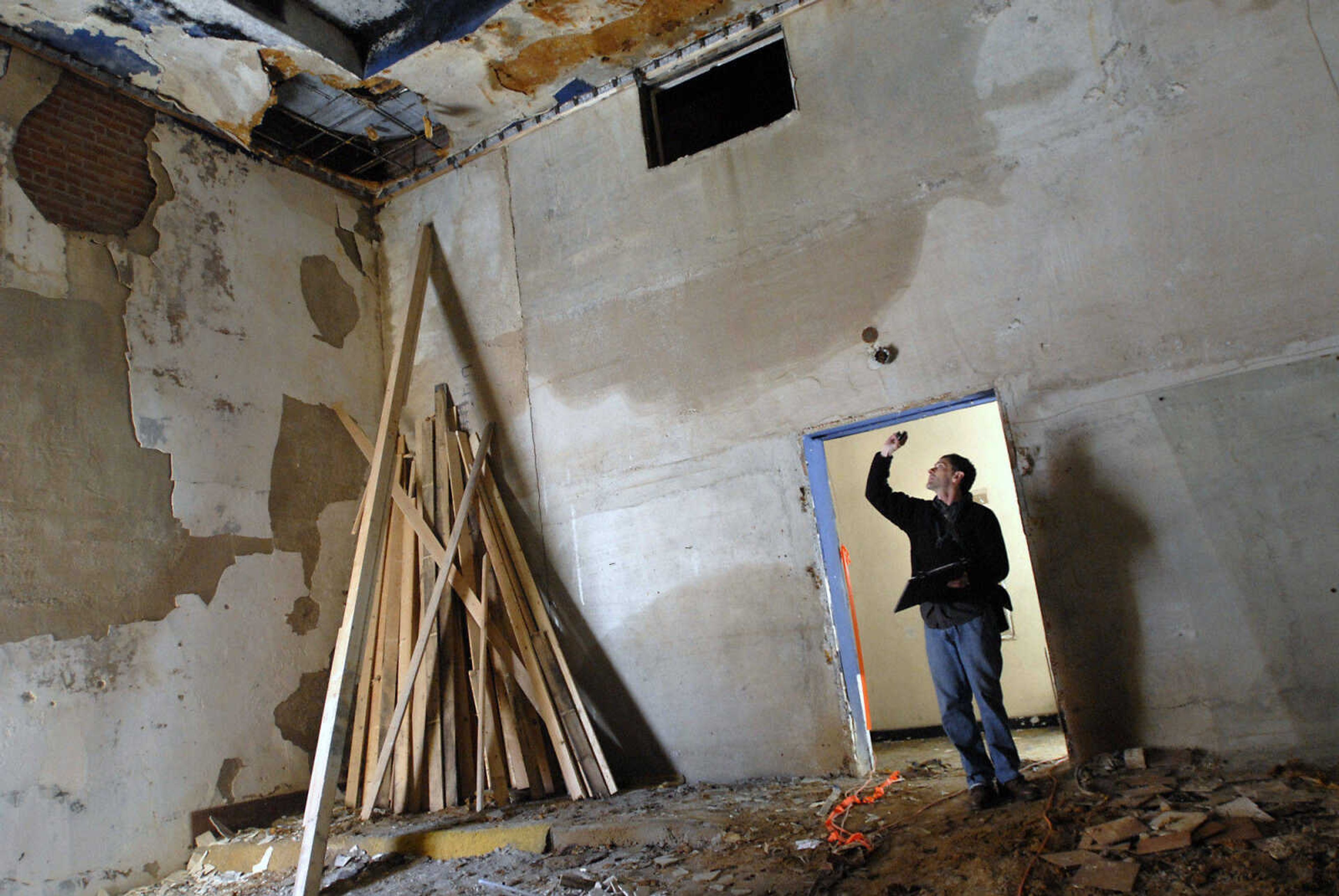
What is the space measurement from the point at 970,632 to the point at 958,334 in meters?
1.39

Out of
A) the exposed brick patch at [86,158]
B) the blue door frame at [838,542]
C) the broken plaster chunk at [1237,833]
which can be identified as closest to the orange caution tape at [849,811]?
the blue door frame at [838,542]

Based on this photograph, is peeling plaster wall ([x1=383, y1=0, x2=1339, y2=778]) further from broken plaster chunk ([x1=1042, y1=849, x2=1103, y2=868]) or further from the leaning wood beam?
broken plaster chunk ([x1=1042, y1=849, x2=1103, y2=868])

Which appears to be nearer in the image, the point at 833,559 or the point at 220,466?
the point at 833,559

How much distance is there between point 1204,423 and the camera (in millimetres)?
3381

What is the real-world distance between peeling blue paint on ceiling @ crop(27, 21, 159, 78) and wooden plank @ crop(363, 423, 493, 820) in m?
2.58

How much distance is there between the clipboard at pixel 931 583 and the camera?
10.7 feet

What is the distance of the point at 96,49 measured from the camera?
4.17m

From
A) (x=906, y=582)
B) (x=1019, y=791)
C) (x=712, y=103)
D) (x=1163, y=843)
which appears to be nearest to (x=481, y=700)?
(x=1019, y=791)

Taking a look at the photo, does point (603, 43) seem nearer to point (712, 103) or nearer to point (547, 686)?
point (712, 103)

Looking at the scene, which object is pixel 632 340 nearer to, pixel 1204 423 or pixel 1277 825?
pixel 1204 423

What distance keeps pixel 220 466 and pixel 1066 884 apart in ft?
13.9

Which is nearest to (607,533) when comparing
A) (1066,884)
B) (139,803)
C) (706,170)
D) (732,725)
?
(732,725)

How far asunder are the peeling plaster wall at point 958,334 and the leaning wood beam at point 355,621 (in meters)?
0.61

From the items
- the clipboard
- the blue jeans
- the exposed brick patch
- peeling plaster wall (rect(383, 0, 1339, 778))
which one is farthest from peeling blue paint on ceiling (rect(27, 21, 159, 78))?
the blue jeans
